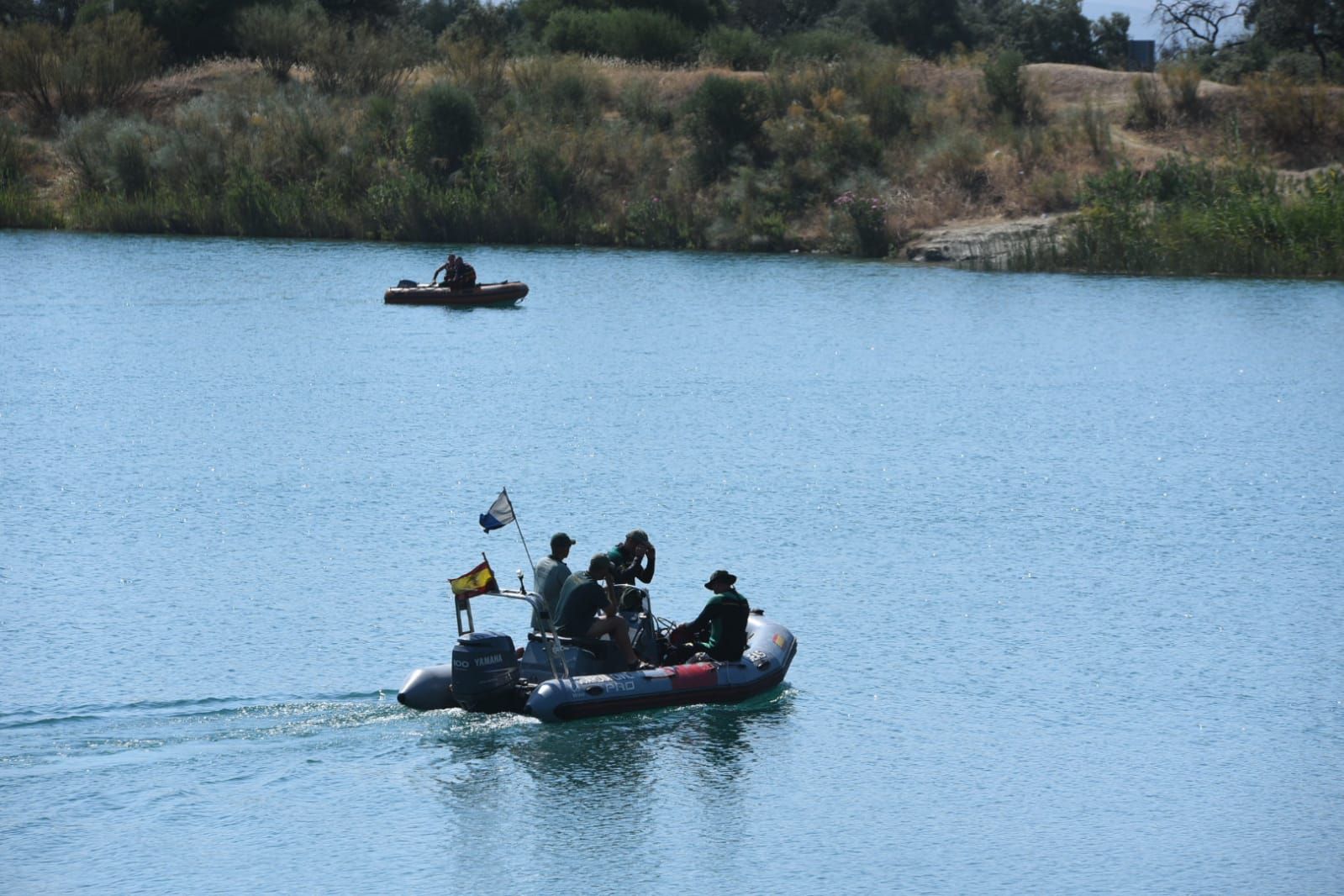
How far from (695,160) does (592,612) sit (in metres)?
42.2

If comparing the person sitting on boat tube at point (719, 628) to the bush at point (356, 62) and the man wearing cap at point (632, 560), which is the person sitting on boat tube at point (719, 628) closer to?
the man wearing cap at point (632, 560)

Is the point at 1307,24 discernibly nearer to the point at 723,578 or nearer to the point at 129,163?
the point at 129,163

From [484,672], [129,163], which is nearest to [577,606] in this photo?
[484,672]

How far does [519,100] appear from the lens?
196 feet

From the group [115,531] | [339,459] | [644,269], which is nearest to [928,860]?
[115,531]

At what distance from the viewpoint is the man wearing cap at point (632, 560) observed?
1633cm

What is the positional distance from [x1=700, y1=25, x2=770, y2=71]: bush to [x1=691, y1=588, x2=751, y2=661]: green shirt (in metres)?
50.3

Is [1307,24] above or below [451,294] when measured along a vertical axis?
above

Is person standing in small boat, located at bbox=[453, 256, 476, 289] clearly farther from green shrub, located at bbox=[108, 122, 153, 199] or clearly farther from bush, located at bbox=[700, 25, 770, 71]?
bush, located at bbox=[700, 25, 770, 71]

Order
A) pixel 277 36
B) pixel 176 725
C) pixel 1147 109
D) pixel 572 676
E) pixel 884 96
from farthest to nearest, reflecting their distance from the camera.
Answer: pixel 277 36, pixel 884 96, pixel 1147 109, pixel 572 676, pixel 176 725

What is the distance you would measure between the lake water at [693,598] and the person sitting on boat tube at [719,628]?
66 centimetres

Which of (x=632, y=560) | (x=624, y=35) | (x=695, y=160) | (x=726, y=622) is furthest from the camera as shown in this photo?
(x=624, y=35)

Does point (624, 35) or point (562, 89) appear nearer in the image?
point (562, 89)

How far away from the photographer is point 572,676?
15266 millimetres
